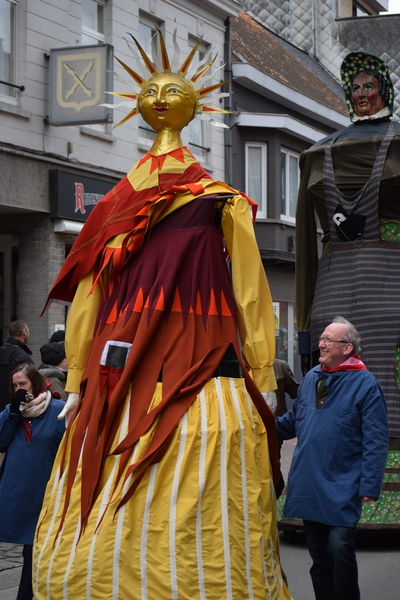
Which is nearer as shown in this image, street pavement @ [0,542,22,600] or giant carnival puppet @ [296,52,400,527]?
street pavement @ [0,542,22,600]

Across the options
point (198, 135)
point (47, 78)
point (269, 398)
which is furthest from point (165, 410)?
point (198, 135)

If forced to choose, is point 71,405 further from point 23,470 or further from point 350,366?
point 350,366

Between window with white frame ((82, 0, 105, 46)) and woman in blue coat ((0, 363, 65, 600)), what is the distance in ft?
30.4

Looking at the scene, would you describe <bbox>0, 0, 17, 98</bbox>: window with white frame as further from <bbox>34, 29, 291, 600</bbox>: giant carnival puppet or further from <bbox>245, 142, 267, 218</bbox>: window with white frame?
<bbox>34, 29, 291, 600</bbox>: giant carnival puppet

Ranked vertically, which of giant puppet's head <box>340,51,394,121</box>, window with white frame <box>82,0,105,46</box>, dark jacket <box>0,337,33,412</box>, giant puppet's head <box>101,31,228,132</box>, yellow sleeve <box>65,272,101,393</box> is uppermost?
window with white frame <box>82,0,105,46</box>

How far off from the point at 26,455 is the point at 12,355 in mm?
3671

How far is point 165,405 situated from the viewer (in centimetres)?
408

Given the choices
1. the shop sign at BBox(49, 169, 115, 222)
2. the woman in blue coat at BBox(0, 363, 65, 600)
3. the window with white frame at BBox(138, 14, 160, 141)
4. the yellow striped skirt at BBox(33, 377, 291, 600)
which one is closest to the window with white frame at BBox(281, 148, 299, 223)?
the window with white frame at BBox(138, 14, 160, 141)

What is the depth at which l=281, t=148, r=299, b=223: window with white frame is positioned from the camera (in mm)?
20578

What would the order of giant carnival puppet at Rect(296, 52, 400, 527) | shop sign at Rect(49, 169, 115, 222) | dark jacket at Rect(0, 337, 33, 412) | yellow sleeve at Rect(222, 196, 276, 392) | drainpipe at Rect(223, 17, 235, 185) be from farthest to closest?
drainpipe at Rect(223, 17, 235, 185) → shop sign at Rect(49, 169, 115, 222) → dark jacket at Rect(0, 337, 33, 412) → giant carnival puppet at Rect(296, 52, 400, 527) → yellow sleeve at Rect(222, 196, 276, 392)

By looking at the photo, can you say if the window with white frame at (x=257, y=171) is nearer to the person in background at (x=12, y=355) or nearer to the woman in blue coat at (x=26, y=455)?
the person in background at (x=12, y=355)

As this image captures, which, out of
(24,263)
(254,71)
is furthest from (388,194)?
(254,71)

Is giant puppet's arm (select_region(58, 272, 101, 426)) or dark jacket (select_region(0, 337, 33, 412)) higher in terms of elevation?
giant puppet's arm (select_region(58, 272, 101, 426))

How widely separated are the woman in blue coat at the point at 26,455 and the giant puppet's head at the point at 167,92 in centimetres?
178
